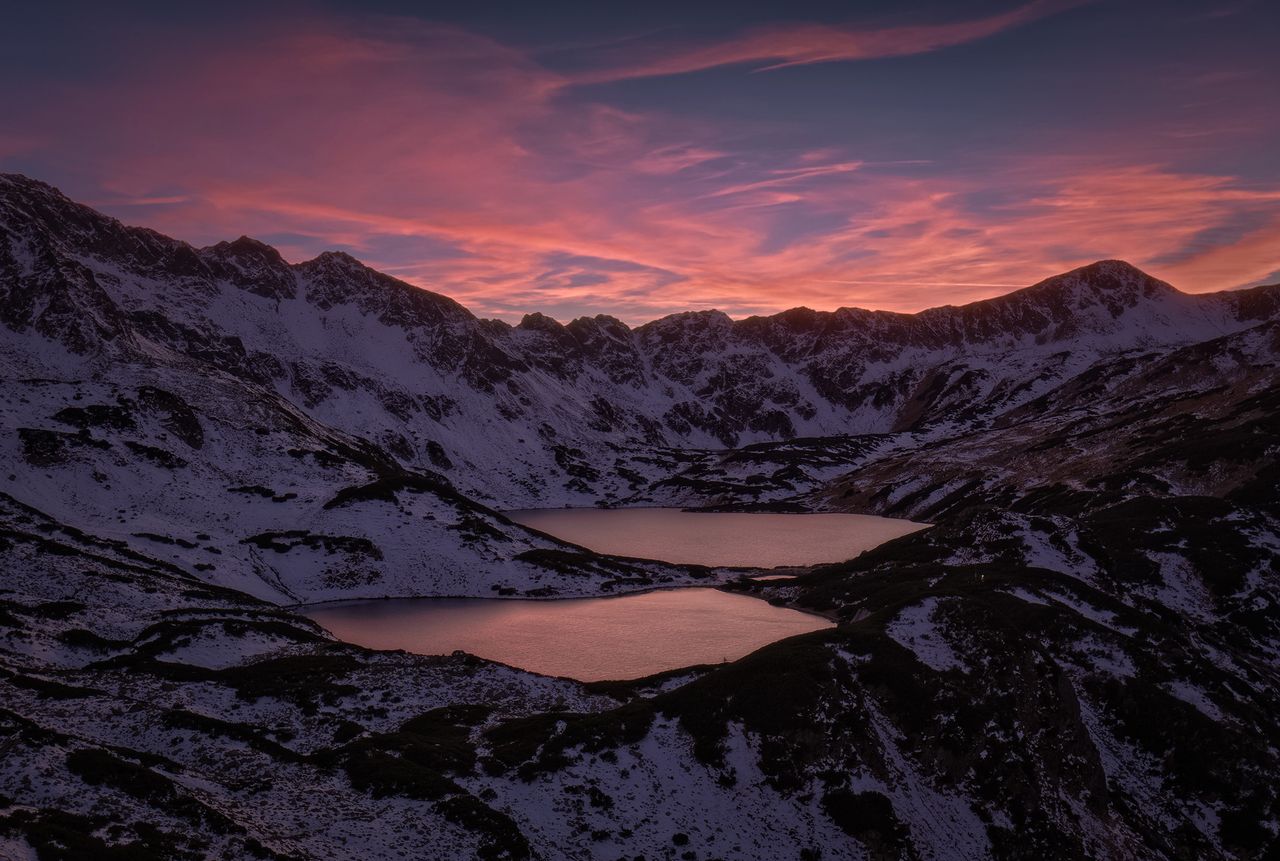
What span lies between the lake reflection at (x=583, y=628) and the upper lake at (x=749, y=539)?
35.9 meters

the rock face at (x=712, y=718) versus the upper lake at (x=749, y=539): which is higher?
the rock face at (x=712, y=718)

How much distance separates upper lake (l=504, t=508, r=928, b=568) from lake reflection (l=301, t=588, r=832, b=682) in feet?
118

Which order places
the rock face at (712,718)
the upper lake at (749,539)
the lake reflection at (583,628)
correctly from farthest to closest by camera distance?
Result: the upper lake at (749,539) < the lake reflection at (583,628) < the rock face at (712,718)

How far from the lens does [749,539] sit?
559ft

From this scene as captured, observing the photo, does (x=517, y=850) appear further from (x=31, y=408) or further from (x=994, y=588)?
(x=31, y=408)

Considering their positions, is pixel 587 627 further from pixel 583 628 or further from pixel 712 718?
pixel 712 718

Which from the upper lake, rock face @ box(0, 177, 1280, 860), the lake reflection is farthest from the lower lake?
rock face @ box(0, 177, 1280, 860)

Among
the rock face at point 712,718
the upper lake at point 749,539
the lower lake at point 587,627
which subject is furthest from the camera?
the upper lake at point 749,539

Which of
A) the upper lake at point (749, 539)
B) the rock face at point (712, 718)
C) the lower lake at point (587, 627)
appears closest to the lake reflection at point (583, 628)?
the lower lake at point (587, 627)

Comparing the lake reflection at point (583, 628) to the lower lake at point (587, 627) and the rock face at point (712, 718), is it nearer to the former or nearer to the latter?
the lower lake at point (587, 627)

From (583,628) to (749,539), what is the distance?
283ft

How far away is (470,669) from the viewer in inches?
2315

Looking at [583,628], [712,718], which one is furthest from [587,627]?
[712,718]

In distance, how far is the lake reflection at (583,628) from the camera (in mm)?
74250
